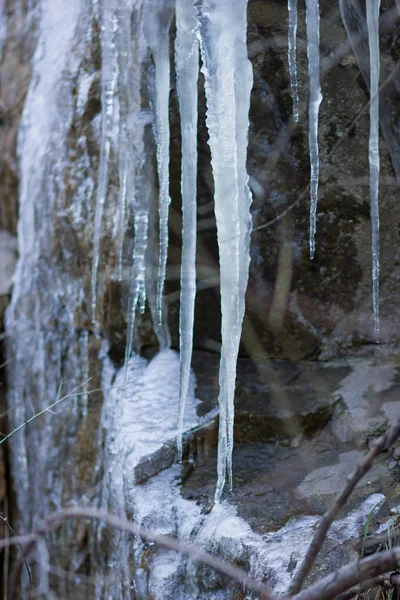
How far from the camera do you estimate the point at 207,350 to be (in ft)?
8.35

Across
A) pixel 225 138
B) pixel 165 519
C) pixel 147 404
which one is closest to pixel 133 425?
pixel 147 404

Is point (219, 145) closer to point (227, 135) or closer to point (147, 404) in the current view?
point (227, 135)

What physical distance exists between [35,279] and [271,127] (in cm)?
135

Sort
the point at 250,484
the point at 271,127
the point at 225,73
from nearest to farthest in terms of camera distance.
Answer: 1. the point at 225,73
2. the point at 250,484
3. the point at 271,127

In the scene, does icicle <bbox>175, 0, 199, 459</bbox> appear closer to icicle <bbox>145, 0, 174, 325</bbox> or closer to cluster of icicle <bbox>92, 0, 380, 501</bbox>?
cluster of icicle <bbox>92, 0, 380, 501</bbox>

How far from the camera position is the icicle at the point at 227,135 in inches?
70.5

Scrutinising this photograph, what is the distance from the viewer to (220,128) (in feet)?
5.90

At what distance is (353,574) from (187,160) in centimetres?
127

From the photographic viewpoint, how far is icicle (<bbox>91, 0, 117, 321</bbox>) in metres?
2.26

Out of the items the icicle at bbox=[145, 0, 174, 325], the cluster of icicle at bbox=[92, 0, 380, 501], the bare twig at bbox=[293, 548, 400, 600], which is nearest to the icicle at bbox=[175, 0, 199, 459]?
the cluster of icicle at bbox=[92, 0, 380, 501]

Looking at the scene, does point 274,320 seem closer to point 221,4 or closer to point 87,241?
point 87,241

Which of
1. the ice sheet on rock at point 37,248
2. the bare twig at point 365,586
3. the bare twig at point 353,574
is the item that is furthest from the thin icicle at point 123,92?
the bare twig at point 353,574

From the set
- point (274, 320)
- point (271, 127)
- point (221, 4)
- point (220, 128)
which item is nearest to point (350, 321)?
point (274, 320)

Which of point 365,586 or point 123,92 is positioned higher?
point 123,92
